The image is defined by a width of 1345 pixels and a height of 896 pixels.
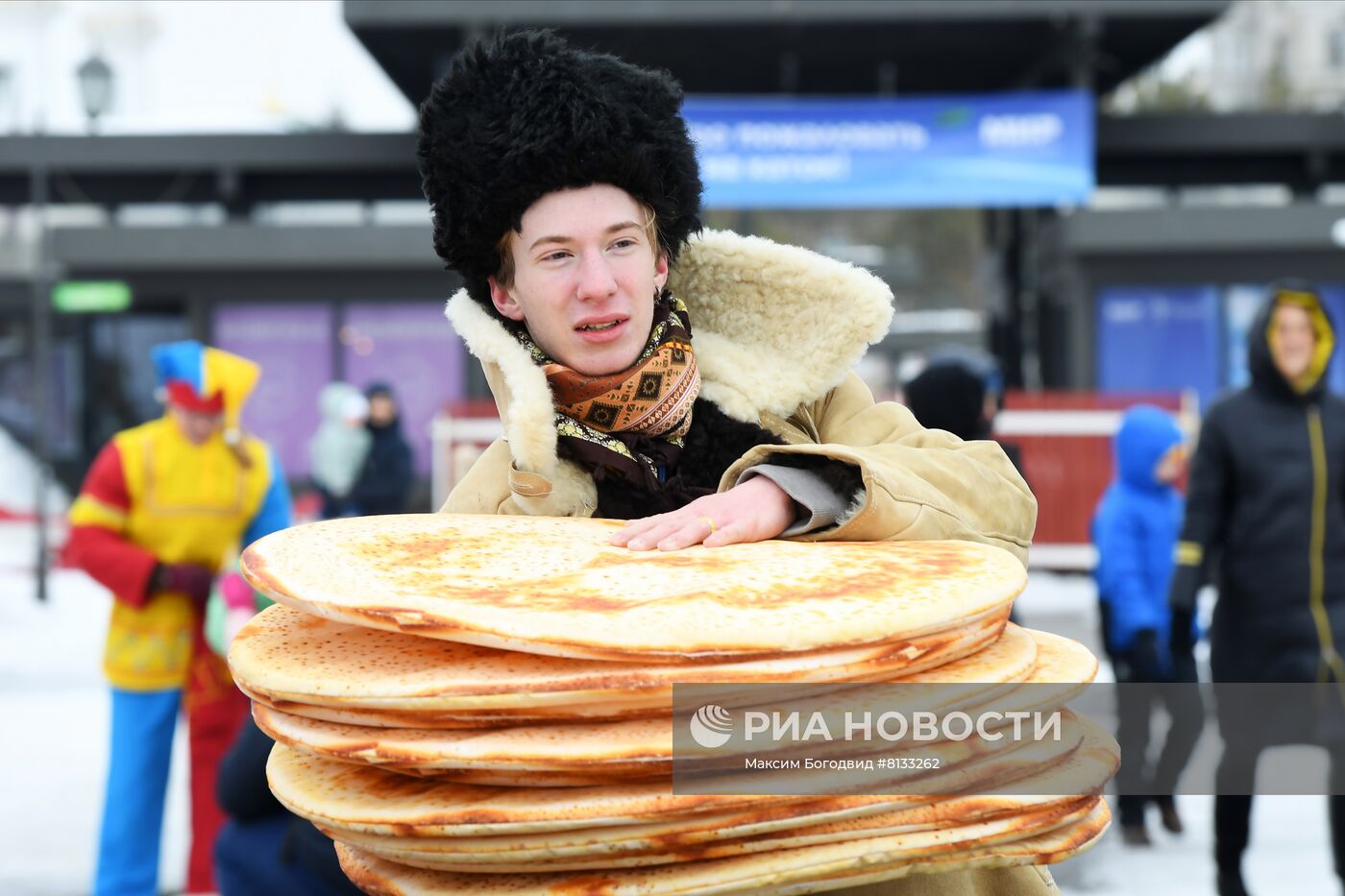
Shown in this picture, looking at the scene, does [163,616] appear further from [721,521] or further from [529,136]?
[721,521]

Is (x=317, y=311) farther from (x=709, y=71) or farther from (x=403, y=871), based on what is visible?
(x=403, y=871)

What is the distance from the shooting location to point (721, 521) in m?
1.27

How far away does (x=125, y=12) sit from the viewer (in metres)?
77.6

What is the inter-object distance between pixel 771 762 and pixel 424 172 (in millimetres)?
900

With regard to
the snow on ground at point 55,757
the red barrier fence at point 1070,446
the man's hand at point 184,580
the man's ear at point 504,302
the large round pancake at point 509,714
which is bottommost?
the snow on ground at point 55,757

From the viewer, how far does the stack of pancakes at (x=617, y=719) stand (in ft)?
3.29

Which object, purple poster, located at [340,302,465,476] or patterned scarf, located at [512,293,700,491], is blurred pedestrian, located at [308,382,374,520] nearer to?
purple poster, located at [340,302,465,476]

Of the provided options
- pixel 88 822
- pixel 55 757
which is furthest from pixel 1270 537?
pixel 55 757

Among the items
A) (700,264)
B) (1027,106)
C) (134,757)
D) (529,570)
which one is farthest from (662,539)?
(1027,106)

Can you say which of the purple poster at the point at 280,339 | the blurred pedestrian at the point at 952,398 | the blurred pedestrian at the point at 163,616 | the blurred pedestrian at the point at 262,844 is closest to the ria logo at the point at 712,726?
the blurred pedestrian at the point at 262,844

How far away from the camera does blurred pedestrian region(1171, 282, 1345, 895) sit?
14.8 ft

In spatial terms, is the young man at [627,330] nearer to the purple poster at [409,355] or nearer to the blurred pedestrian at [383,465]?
the blurred pedestrian at [383,465]

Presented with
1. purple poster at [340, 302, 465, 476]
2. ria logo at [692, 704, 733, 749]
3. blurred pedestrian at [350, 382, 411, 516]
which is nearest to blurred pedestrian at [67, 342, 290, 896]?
ria logo at [692, 704, 733, 749]

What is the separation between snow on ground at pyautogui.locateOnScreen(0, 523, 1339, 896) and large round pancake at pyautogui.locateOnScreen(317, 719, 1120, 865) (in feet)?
14.0
